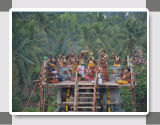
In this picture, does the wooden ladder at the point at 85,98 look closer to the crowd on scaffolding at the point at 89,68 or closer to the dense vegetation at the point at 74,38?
the crowd on scaffolding at the point at 89,68

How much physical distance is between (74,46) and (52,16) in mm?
1959

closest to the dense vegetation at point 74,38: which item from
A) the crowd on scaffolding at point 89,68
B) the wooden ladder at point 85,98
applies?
the crowd on scaffolding at point 89,68

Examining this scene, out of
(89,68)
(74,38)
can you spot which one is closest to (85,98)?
(89,68)

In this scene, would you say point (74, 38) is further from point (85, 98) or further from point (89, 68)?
point (85, 98)

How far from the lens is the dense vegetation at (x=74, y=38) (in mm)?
16828

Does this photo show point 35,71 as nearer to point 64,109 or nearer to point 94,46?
point 94,46

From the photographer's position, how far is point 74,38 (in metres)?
21.5

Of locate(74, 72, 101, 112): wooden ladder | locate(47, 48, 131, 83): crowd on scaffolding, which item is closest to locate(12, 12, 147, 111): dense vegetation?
locate(47, 48, 131, 83): crowd on scaffolding

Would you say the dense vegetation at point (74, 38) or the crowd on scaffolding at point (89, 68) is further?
the dense vegetation at point (74, 38)

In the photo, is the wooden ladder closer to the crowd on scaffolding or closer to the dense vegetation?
the crowd on scaffolding

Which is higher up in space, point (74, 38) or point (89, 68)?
point (74, 38)

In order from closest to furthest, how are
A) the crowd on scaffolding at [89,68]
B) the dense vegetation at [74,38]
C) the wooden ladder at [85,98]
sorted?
the wooden ladder at [85,98], the crowd on scaffolding at [89,68], the dense vegetation at [74,38]

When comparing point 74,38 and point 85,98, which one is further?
point 74,38
